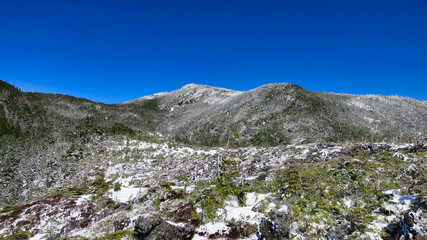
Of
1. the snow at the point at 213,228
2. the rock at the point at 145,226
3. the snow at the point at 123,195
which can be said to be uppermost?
the rock at the point at 145,226

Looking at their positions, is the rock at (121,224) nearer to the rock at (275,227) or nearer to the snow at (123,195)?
the rock at (275,227)

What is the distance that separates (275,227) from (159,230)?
3.32m

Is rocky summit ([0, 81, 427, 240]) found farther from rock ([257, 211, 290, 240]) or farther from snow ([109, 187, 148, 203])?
snow ([109, 187, 148, 203])

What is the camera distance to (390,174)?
7.86 metres

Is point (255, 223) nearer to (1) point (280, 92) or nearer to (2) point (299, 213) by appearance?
(2) point (299, 213)

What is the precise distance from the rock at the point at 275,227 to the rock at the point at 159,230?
2.18 metres

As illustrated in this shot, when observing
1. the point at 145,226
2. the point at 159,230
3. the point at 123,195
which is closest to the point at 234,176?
the point at 159,230

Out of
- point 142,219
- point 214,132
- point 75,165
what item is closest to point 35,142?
point 75,165

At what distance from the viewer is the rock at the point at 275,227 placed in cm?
503

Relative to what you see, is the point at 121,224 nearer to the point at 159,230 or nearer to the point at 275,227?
the point at 159,230

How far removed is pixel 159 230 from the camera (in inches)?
219

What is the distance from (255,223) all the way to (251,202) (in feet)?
6.89

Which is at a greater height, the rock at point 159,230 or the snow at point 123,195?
the rock at point 159,230

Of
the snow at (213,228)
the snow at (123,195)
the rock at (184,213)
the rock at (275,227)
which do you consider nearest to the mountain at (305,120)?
the snow at (123,195)
